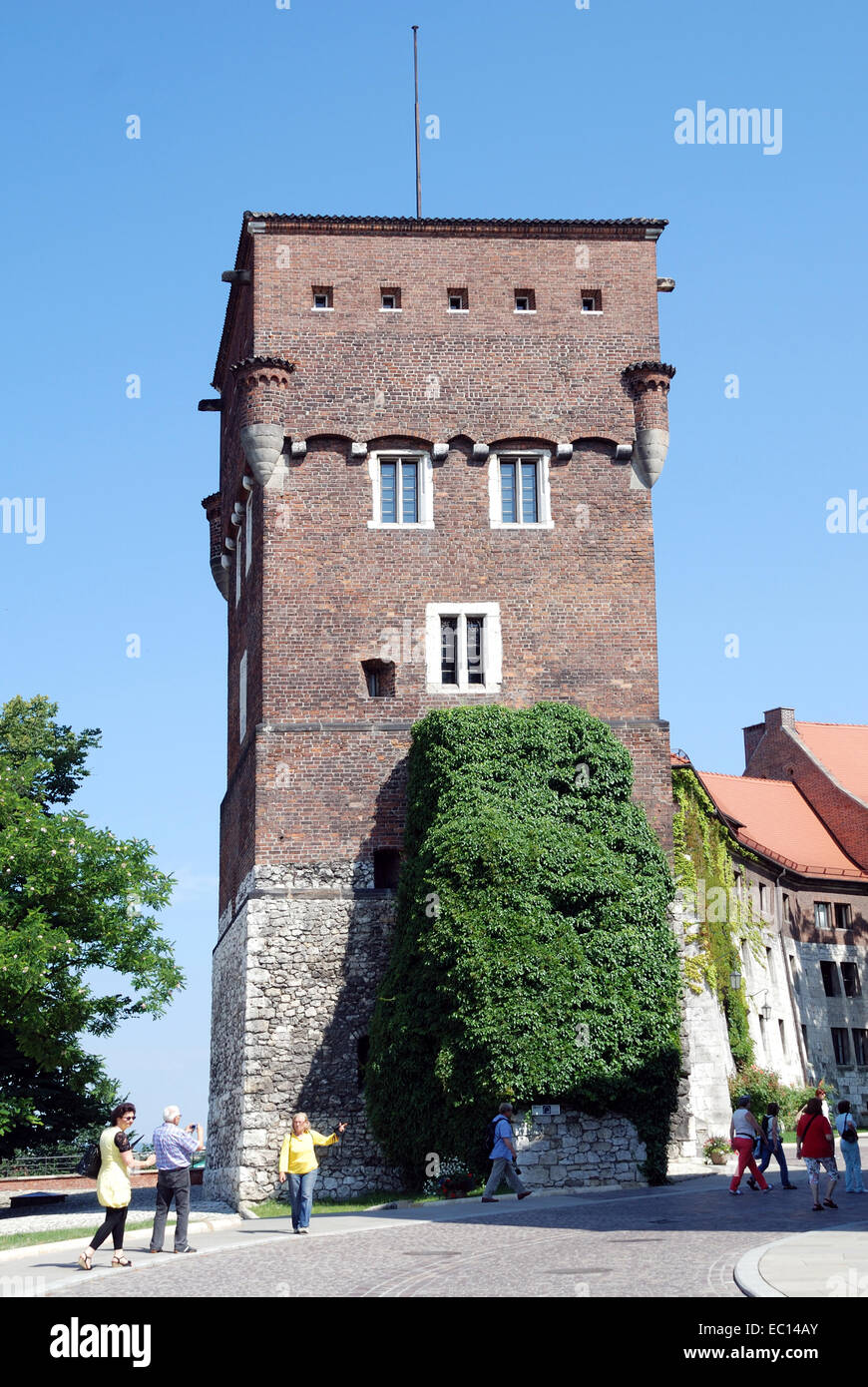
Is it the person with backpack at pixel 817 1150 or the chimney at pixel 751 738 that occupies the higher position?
the chimney at pixel 751 738

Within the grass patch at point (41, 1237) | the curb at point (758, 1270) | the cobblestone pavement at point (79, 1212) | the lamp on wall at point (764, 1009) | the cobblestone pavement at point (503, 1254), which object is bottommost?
the cobblestone pavement at point (79, 1212)

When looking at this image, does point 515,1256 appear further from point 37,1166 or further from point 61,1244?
point 37,1166

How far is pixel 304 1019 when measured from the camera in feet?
88.4

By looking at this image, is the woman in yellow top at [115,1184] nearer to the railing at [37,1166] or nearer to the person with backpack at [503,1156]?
the person with backpack at [503,1156]

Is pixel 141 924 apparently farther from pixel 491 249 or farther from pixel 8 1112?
pixel 491 249

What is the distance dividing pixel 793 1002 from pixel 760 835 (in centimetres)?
611

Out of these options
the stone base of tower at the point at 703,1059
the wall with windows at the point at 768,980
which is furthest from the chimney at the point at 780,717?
the stone base of tower at the point at 703,1059

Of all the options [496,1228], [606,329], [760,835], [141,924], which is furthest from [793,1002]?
[496,1228]

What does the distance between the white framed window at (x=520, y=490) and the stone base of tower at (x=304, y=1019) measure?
24.3ft

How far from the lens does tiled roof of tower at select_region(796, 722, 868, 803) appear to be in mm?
55531

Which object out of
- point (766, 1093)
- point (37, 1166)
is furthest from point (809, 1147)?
point (37, 1166)

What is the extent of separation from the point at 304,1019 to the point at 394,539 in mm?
9084

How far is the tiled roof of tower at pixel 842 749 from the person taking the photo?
5553 centimetres

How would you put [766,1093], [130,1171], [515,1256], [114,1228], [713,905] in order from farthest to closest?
[766,1093] → [713,905] → [130,1171] → [114,1228] → [515,1256]
